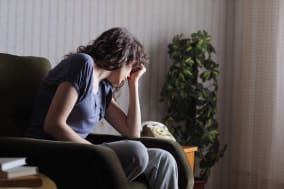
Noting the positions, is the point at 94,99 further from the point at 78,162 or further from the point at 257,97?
the point at 257,97

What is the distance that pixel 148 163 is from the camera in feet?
7.26

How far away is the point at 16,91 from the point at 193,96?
1495mm

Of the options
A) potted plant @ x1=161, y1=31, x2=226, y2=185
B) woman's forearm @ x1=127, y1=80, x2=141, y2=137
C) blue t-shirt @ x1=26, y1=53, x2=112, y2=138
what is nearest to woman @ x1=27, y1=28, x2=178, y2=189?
blue t-shirt @ x1=26, y1=53, x2=112, y2=138

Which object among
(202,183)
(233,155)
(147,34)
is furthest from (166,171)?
(233,155)

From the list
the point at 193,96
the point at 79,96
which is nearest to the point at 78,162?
the point at 79,96

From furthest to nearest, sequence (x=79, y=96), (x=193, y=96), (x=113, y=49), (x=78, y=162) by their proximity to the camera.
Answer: (x=193, y=96)
(x=113, y=49)
(x=79, y=96)
(x=78, y=162)

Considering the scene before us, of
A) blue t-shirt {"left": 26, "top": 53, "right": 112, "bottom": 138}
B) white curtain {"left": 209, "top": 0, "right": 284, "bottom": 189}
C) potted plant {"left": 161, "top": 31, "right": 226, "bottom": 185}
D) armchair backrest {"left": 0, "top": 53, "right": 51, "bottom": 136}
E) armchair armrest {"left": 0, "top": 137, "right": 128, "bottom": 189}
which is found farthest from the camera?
white curtain {"left": 209, "top": 0, "right": 284, "bottom": 189}

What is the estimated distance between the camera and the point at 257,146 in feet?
12.5

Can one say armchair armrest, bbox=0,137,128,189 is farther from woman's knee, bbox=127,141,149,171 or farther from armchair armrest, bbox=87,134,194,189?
armchair armrest, bbox=87,134,194,189

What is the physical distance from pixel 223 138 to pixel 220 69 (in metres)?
0.53

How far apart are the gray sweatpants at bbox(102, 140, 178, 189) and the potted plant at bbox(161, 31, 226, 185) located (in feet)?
4.45

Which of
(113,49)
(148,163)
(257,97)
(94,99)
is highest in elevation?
(113,49)

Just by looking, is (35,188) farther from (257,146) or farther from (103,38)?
(257,146)

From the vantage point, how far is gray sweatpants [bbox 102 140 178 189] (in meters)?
2.04
